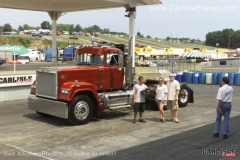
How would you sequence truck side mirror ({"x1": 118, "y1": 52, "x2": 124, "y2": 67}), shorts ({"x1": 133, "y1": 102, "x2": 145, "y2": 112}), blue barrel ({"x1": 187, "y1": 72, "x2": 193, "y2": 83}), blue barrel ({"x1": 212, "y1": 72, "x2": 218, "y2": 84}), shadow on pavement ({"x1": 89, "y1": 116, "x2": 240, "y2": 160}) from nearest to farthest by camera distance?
shadow on pavement ({"x1": 89, "y1": 116, "x2": 240, "y2": 160}), shorts ({"x1": 133, "y1": 102, "x2": 145, "y2": 112}), truck side mirror ({"x1": 118, "y1": 52, "x2": 124, "y2": 67}), blue barrel ({"x1": 212, "y1": 72, "x2": 218, "y2": 84}), blue barrel ({"x1": 187, "y1": 72, "x2": 193, "y2": 83})

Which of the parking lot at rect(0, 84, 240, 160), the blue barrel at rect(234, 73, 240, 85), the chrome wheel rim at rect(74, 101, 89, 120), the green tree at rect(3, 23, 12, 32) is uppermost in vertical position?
the green tree at rect(3, 23, 12, 32)

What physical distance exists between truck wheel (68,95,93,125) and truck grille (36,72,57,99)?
2.59 ft

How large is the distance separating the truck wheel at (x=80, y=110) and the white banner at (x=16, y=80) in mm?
6387

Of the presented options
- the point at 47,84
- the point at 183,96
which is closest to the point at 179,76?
the point at 183,96

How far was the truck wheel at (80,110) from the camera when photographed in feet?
35.1

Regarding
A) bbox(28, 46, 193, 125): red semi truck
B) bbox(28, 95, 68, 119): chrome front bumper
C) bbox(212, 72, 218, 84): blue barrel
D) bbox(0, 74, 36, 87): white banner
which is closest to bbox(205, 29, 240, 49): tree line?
bbox(212, 72, 218, 84): blue barrel

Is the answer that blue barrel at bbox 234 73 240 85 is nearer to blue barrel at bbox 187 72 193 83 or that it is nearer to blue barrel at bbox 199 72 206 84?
blue barrel at bbox 199 72 206 84

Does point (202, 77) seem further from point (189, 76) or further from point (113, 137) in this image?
point (113, 137)

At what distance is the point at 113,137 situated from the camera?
9195 millimetres

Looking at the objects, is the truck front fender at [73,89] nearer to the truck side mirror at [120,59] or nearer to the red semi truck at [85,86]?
the red semi truck at [85,86]

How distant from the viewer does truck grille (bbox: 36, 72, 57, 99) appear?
11.0 meters

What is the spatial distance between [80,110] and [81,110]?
55mm

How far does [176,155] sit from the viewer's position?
737 cm

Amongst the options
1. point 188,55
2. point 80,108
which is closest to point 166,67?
point 80,108
